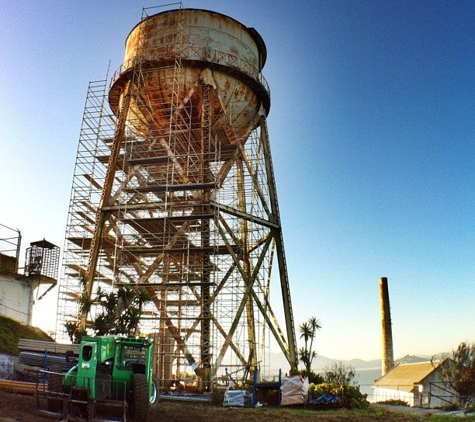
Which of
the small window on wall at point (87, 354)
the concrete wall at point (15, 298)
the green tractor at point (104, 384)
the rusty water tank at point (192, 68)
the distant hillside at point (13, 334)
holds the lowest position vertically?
the green tractor at point (104, 384)

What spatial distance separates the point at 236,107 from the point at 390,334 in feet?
91.6

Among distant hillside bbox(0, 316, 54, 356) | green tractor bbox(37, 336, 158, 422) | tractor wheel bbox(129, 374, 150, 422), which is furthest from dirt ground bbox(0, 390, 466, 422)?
distant hillside bbox(0, 316, 54, 356)

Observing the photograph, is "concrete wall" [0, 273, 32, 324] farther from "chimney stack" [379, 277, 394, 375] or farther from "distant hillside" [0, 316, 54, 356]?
"chimney stack" [379, 277, 394, 375]

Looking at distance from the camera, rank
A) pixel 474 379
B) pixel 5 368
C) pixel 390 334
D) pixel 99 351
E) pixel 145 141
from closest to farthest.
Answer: pixel 99 351, pixel 5 368, pixel 474 379, pixel 145 141, pixel 390 334

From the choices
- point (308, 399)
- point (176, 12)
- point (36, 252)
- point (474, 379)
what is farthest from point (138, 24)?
point (474, 379)

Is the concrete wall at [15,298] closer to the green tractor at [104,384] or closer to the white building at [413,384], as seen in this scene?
the green tractor at [104,384]

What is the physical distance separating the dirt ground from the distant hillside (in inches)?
243

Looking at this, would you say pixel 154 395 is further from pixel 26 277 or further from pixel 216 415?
pixel 26 277

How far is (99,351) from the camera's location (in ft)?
43.4

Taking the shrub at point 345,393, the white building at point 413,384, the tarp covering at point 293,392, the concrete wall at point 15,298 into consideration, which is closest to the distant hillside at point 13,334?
the concrete wall at point 15,298

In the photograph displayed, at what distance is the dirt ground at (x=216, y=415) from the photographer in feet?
41.4

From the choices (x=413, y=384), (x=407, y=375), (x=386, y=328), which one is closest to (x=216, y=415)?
(x=413, y=384)

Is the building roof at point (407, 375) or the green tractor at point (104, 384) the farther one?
the building roof at point (407, 375)

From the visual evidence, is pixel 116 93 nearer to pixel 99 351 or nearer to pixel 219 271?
pixel 219 271
